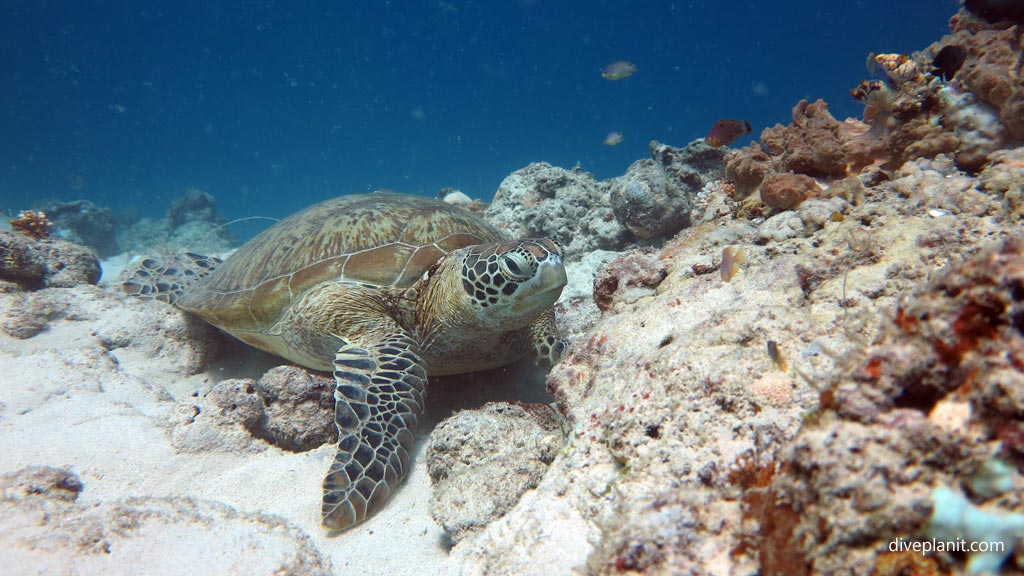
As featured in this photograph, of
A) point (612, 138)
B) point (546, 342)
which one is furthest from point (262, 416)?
point (612, 138)

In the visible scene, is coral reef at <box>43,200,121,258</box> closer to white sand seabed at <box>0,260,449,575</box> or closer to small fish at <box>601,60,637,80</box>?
white sand seabed at <box>0,260,449,575</box>

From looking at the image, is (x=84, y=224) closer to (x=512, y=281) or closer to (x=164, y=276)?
(x=164, y=276)

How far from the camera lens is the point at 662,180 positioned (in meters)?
4.91

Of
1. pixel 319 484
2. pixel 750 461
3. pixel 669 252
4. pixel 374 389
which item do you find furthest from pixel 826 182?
pixel 319 484

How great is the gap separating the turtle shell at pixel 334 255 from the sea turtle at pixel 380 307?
12 mm

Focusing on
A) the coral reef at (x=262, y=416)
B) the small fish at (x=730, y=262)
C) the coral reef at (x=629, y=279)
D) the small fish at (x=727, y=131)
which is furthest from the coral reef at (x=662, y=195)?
the coral reef at (x=262, y=416)

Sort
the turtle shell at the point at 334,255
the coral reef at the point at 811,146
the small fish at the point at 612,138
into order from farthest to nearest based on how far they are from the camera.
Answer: the small fish at the point at 612,138
the turtle shell at the point at 334,255
the coral reef at the point at 811,146

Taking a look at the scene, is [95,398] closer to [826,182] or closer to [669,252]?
[669,252]

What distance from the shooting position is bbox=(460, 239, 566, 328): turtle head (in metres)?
2.85

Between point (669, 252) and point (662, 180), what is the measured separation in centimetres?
225

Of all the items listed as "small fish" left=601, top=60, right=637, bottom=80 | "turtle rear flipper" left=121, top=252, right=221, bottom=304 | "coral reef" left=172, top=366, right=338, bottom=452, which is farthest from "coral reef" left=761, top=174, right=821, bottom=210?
"small fish" left=601, top=60, right=637, bottom=80

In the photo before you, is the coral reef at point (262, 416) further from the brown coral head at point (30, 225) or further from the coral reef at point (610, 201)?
the brown coral head at point (30, 225)

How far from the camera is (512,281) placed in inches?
114

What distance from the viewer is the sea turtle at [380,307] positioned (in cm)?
254
